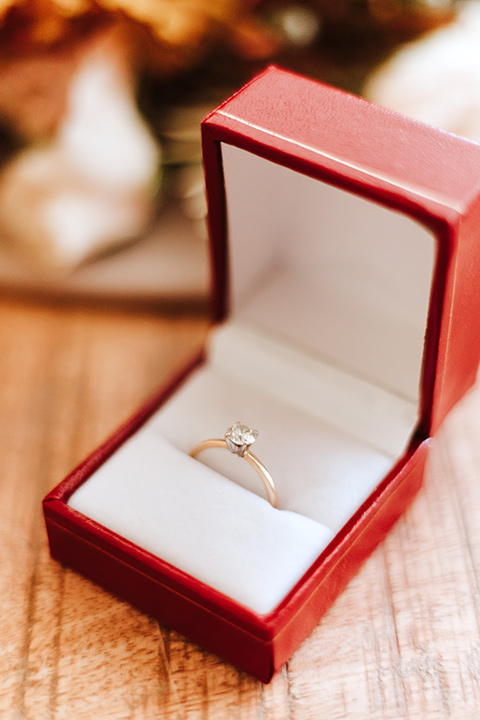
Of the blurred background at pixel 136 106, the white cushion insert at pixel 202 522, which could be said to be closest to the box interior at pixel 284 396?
the white cushion insert at pixel 202 522

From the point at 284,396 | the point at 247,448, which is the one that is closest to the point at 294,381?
the point at 284,396

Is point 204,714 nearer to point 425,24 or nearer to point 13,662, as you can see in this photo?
point 13,662

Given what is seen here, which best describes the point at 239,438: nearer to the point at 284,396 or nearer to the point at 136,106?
the point at 284,396

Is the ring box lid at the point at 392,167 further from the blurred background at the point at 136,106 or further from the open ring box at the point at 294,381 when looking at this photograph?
the blurred background at the point at 136,106

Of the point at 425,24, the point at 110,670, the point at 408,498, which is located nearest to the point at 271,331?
the point at 408,498

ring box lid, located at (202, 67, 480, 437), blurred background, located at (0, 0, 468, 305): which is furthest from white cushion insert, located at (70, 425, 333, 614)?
blurred background, located at (0, 0, 468, 305)

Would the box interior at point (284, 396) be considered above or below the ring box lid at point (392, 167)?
below
